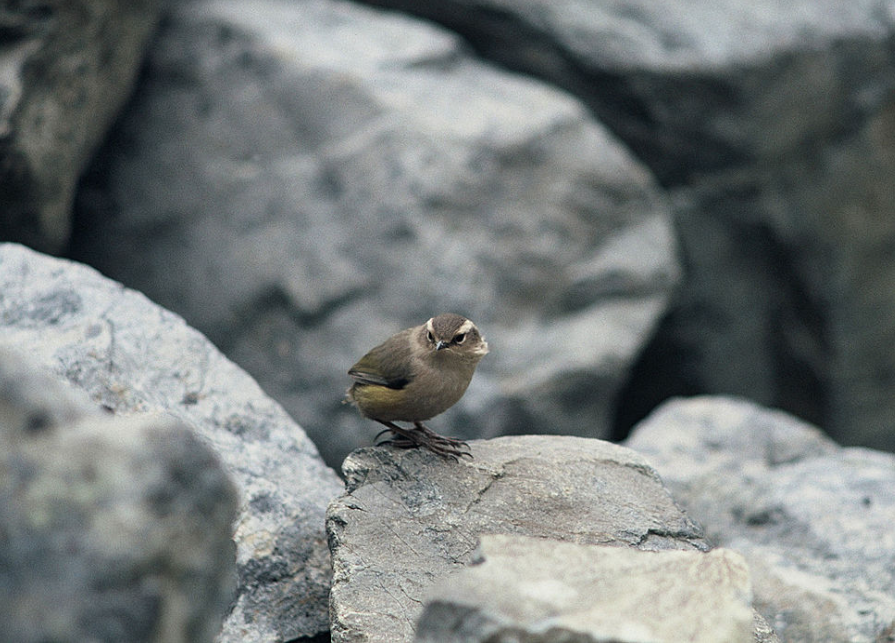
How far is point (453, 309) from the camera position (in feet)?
24.2

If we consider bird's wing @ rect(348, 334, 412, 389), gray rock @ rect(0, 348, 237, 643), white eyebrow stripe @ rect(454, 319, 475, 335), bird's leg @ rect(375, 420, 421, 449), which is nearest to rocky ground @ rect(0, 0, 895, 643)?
gray rock @ rect(0, 348, 237, 643)

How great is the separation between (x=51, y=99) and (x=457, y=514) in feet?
14.0

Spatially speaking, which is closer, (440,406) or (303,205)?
(440,406)

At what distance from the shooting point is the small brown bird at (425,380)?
4.43 m

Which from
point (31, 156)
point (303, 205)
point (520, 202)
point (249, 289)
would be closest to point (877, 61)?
point (520, 202)

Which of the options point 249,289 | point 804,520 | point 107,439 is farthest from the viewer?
point 249,289

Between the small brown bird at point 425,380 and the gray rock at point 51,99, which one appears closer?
the small brown bird at point 425,380

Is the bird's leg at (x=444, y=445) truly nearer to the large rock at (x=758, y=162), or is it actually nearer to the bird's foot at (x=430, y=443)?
the bird's foot at (x=430, y=443)


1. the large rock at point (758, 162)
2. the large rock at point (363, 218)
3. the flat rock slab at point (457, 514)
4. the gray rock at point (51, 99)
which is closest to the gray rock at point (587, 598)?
the flat rock slab at point (457, 514)

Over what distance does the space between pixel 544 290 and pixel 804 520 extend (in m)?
3.27

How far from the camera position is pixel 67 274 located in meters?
4.71

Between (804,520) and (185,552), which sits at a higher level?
(185,552)

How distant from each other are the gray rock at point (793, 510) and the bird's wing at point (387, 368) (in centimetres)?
211

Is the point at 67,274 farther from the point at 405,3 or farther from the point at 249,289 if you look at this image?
the point at 405,3
